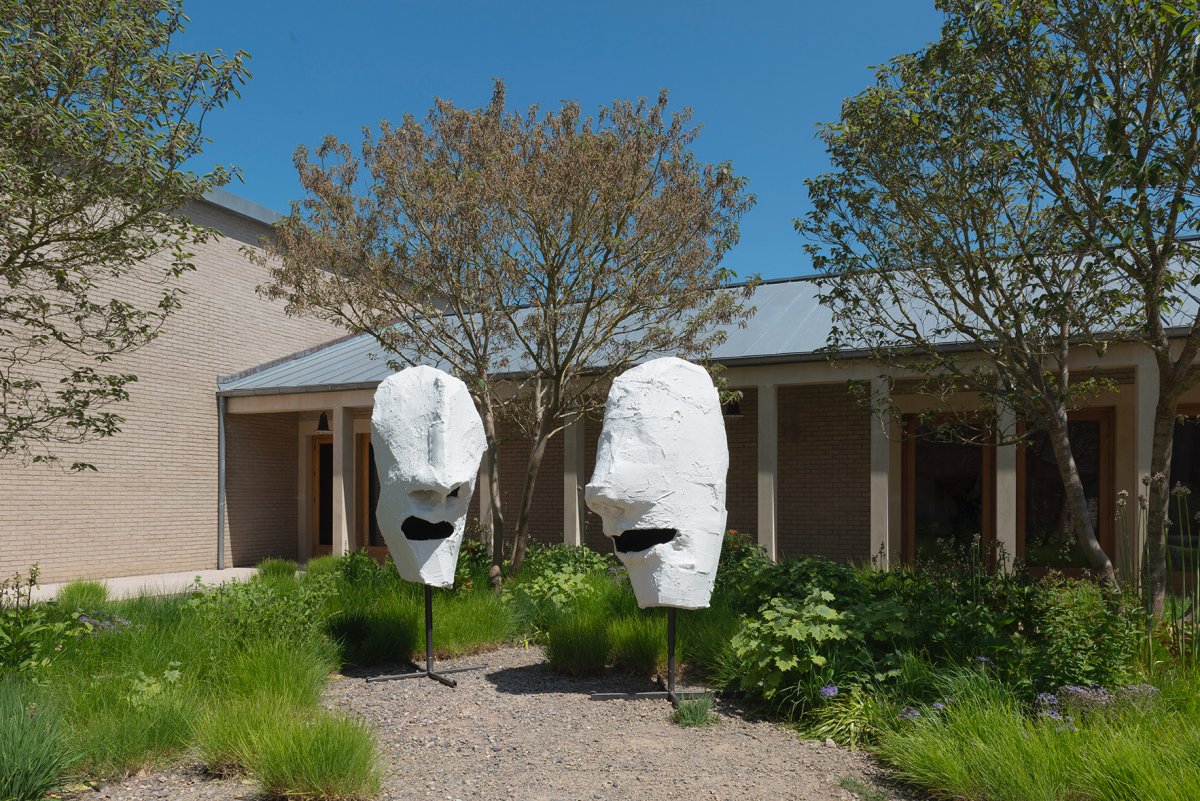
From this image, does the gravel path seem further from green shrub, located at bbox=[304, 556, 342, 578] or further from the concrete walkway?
the concrete walkway

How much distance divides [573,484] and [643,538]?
7179mm

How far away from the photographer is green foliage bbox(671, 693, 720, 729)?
573 centimetres

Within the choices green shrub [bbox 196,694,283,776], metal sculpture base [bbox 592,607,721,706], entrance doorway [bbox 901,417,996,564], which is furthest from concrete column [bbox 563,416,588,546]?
green shrub [bbox 196,694,283,776]

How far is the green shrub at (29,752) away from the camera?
4098mm

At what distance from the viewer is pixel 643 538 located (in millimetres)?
6164

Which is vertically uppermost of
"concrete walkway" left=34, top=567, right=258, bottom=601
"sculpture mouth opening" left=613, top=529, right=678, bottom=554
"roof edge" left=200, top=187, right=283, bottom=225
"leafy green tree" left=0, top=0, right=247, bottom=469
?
"roof edge" left=200, top=187, right=283, bottom=225

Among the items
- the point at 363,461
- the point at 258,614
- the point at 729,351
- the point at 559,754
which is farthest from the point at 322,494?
the point at 559,754

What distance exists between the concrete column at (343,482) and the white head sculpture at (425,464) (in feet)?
28.1

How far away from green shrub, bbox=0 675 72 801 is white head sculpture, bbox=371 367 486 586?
2.73 metres

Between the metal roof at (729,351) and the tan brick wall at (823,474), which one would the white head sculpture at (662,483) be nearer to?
the metal roof at (729,351)

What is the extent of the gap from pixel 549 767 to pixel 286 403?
12310 mm

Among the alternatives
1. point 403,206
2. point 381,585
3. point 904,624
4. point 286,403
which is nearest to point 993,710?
point 904,624

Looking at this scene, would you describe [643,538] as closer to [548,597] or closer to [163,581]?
[548,597]

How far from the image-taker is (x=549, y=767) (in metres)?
4.96
